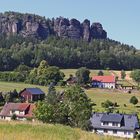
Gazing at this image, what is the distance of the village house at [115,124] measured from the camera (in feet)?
177

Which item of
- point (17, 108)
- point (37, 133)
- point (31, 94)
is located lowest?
point (17, 108)

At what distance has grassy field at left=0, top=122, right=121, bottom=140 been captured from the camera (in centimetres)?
1498

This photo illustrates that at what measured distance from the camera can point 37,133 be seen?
53.4ft

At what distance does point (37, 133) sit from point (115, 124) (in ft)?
132

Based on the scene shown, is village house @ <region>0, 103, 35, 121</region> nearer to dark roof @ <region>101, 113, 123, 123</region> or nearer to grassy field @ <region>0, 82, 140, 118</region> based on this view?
dark roof @ <region>101, 113, 123, 123</region>

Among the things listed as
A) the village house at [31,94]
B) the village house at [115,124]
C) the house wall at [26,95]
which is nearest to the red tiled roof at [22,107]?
the village house at [115,124]

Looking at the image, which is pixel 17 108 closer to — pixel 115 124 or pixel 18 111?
pixel 18 111

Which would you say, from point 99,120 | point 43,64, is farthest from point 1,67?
point 99,120

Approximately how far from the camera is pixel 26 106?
6297cm

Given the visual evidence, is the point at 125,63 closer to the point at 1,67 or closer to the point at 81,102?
the point at 1,67

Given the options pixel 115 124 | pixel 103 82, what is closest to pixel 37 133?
pixel 115 124

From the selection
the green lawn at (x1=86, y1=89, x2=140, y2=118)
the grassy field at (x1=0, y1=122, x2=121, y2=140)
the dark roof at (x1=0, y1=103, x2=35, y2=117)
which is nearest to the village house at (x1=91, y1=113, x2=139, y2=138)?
the dark roof at (x1=0, y1=103, x2=35, y2=117)

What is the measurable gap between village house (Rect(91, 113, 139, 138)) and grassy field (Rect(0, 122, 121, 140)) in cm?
3713

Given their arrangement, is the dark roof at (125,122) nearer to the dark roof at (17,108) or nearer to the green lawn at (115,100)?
the dark roof at (17,108)
